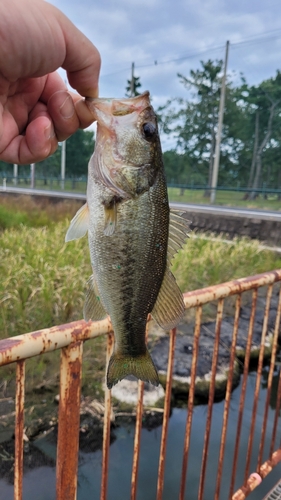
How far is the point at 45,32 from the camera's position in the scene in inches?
46.9

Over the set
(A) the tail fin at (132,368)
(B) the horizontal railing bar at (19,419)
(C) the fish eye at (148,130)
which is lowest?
(B) the horizontal railing bar at (19,419)

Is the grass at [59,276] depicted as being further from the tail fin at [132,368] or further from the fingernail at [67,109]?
the fingernail at [67,109]

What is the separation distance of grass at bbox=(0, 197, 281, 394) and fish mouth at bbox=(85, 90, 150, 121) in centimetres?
339

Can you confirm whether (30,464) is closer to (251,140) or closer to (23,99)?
(23,99)

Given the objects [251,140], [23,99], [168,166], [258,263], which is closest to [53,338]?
[23,99]

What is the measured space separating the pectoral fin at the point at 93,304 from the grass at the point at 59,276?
3.12 metres

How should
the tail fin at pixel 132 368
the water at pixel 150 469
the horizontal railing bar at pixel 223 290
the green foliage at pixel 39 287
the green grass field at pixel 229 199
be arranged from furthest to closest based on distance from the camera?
the green grass field at pixel 229 199, the green foliage at pixel 39 287, the water at pixel 150 469, the horizontal railing bar at pixel 223 290, the tail fin at pixel 132 368

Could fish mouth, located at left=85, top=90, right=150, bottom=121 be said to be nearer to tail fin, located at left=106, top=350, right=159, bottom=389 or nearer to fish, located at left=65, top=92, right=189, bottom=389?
fish, located at left=65, top=92, right=189, bottom=389

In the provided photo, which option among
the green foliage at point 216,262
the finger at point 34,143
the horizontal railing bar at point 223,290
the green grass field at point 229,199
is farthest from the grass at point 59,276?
the green grass field at point 229,199

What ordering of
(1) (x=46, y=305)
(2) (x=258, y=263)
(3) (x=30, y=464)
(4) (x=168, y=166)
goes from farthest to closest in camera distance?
(4) (x=168, y=166) → (2) (x=258, y=263) → (1) (x=46, y=305) → (3) (x=30, y=464)

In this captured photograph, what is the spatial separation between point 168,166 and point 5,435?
51070 millimetres

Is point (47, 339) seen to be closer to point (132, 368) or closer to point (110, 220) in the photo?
point (132, 368)

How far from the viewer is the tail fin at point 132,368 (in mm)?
1283

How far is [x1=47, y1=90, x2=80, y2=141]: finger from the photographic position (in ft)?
4.58
